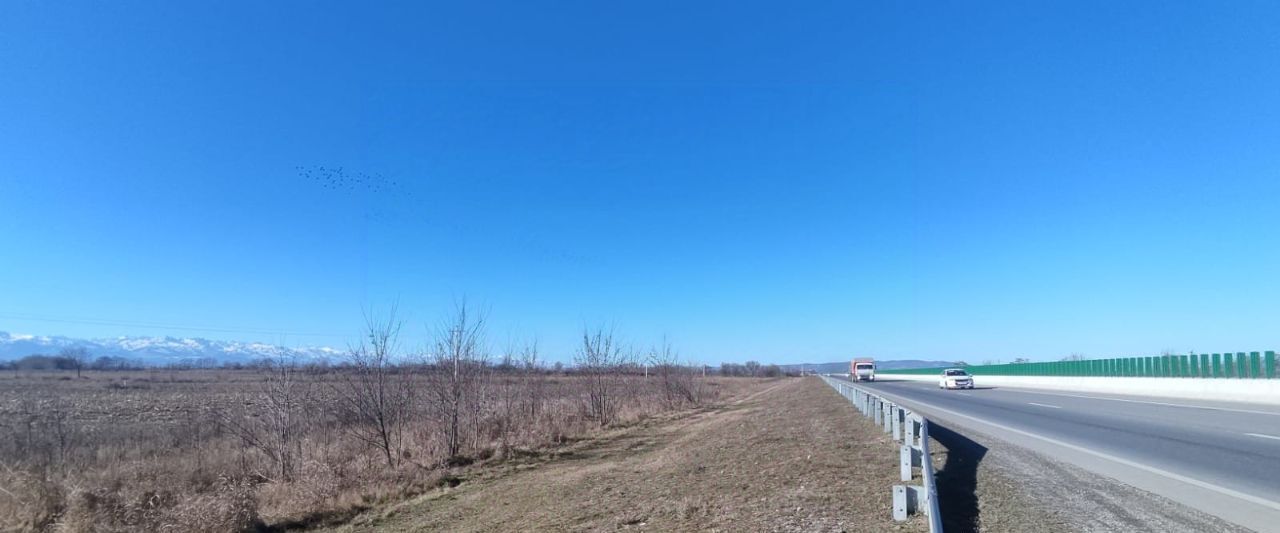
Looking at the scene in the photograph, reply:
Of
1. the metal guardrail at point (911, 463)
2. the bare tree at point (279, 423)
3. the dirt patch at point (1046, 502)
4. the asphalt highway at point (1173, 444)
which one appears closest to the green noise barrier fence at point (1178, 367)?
Answer: the asphalt highway at point (1173, 444)

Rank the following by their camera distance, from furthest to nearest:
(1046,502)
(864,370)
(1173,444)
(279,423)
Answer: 1. (864,370)
2. (279,423)
3. (1173,444)
4. (1046,502)

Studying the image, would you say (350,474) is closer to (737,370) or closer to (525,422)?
(525,422)

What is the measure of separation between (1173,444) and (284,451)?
1881cm

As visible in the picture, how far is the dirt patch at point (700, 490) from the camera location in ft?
26.5

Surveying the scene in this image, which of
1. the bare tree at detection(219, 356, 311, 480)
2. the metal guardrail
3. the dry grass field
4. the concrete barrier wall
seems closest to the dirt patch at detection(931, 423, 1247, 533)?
the metal guardrail

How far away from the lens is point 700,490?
1030 centimetres

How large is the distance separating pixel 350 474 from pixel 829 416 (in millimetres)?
12837

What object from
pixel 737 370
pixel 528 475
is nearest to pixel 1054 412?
pixel 528 475

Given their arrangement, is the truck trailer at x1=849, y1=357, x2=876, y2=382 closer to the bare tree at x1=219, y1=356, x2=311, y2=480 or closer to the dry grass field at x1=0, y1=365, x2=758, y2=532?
the dry grass field at x1=0, y1=365, x2=758, y2=532

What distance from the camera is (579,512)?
10.2 meters

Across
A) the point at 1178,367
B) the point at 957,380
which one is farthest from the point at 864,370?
the point at 1178,367

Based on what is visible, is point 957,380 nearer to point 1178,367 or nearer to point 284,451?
point 1178,367

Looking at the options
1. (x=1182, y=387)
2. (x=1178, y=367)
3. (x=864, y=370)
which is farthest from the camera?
(x=864, y=370)

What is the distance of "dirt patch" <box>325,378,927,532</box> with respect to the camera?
8.08 metres
